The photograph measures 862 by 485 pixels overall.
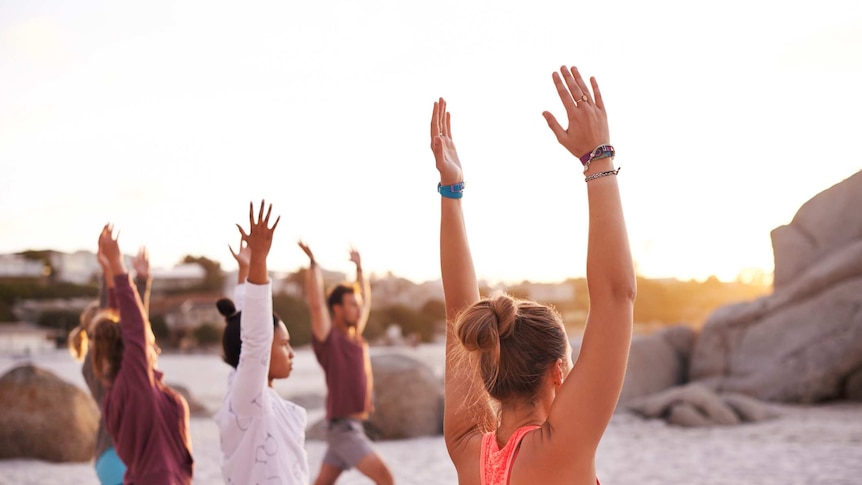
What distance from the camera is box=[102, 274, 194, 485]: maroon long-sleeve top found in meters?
3.73

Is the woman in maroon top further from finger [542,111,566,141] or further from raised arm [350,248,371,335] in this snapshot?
raised arm [350,248,371,335]

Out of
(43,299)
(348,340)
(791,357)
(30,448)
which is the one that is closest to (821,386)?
(791,357)

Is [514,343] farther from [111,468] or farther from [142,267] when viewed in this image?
[142,267]

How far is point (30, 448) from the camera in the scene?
10.1 metres

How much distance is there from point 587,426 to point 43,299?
5490cm

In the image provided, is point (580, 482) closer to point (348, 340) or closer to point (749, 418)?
point (348, 340)

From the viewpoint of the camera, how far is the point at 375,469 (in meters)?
6.19

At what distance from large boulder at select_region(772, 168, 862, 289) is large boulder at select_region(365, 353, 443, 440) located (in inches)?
281

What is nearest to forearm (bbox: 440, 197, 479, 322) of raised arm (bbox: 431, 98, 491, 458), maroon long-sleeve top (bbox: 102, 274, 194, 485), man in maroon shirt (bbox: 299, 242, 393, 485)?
raised arm (bbox: 431, 98, 491, 458)

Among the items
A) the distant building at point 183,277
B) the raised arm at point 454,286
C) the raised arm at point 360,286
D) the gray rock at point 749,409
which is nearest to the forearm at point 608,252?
the raised arm at point 454,286

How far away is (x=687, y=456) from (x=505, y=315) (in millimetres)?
8895

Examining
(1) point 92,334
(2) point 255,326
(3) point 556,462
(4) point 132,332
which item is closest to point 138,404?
(4) point 132,332

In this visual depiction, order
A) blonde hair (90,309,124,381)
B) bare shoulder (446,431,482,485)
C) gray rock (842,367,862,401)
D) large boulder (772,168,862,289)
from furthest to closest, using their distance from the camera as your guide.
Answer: large boulder (772,168,862,289) → gray rock (842,367,862,401) → blonde hair (90,309,124,381) → bare shoulder (446,431,482,485)

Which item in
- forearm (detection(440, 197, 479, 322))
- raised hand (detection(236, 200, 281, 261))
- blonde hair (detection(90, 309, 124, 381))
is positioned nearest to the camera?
forearm (detection(440, 197, 479, 322))
